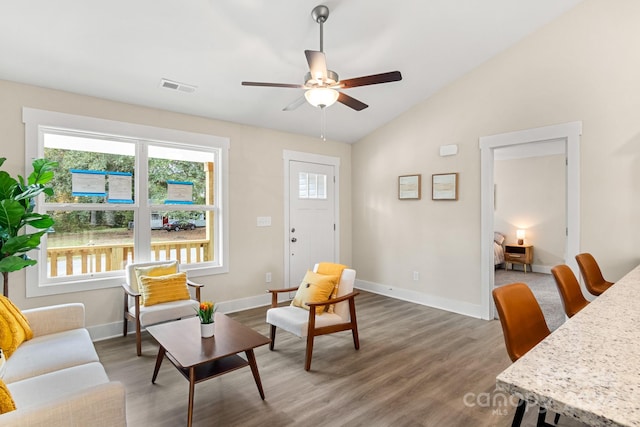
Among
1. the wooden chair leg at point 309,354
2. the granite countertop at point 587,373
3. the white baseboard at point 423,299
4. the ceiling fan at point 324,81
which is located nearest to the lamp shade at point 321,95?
the ceiling fan at point 324,81

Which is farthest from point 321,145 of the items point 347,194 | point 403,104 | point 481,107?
point 481,107

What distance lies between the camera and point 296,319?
3.07m

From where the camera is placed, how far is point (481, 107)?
4.31m

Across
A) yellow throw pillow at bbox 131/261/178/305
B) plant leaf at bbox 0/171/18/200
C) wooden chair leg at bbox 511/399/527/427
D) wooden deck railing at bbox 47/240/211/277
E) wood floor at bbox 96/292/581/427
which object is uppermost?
plant leaf at bbox 0/171/18/200

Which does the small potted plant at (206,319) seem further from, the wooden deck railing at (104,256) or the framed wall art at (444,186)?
the framed wall art at (444,186)

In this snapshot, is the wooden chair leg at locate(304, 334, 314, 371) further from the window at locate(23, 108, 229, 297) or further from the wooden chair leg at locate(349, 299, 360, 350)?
the window at locate(23, 108, 229, 297)

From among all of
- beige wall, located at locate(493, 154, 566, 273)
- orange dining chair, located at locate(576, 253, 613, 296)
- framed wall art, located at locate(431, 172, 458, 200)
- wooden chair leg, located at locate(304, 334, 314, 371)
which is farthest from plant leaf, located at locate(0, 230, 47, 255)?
beige wall, located at locate(493, 154, 566, 273)

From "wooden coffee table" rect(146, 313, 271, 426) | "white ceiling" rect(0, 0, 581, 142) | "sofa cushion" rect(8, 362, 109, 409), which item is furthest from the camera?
"white ceiling" rect(0, 0, 581, 142)

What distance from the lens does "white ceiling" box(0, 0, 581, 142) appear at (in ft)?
9.00

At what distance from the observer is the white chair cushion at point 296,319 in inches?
118

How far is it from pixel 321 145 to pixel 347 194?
101cm

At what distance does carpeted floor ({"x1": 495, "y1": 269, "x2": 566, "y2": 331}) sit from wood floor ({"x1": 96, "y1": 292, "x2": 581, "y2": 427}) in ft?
3.03

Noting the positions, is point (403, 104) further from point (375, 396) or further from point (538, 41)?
point (375, 396)

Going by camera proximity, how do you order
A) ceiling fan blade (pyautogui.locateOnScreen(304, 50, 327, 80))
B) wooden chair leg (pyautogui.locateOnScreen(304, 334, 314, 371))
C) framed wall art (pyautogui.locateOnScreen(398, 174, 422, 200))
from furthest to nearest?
1. framed wall art (pyautogui.locateOnScreen(398, 174, 422, 200))
2. wooden chair leg (pyautogui.locateOnScreen(304, 334, 314, 371))
3. ceiling fan blade (pyautogui.locateOnScreen(304, 50, 327, 80))
